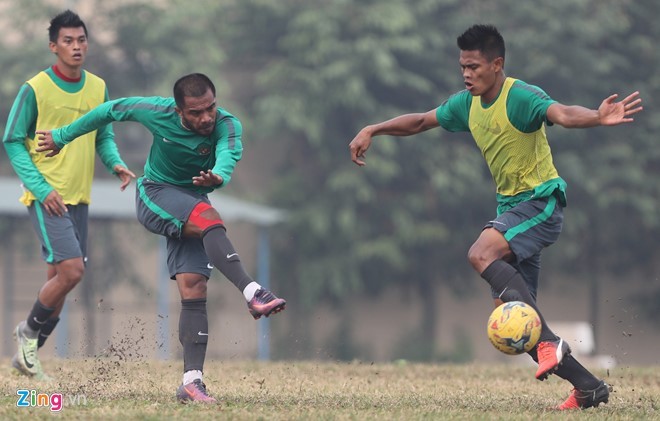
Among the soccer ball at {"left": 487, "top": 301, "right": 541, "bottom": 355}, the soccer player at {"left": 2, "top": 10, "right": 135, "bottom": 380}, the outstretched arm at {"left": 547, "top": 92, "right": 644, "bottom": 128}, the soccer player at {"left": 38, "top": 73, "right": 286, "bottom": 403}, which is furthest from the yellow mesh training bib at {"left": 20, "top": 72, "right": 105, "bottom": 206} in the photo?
the outstretched arm at {"left": 547, "top": 92, "right": 644, "bottom": 128}

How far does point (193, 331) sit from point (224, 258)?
→ 1.89ft

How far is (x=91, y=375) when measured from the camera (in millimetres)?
10734

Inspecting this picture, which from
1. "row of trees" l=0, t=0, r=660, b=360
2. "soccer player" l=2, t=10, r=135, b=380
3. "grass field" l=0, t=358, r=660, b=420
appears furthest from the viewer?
"row of trees" l=0, t=0, r=660, b=360

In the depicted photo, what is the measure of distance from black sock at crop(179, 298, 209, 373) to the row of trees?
2244cm

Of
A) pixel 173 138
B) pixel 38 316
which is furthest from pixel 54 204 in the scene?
pixel 173 138

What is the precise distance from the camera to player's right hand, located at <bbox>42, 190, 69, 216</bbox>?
977cm

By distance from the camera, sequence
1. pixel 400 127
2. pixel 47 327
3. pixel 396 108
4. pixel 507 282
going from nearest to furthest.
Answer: pixel 507 282
pixel 400 127
pixel 47 327
pixel 396 108

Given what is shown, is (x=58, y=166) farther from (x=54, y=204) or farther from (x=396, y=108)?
(x=396, y=108)

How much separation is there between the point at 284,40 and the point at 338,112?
7.08 ft

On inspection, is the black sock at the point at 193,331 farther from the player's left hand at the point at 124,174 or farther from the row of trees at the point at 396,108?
the row of trees at the point at 396,108

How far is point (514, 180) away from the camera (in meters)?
8.56

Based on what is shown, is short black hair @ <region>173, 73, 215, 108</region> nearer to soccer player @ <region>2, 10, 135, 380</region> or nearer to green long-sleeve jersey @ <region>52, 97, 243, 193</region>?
green long-sleeve jersey @ <region>52, 97, 243, 193</region>

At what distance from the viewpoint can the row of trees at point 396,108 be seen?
31438mm

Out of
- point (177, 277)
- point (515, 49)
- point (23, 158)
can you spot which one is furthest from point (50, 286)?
point (515, 49)
